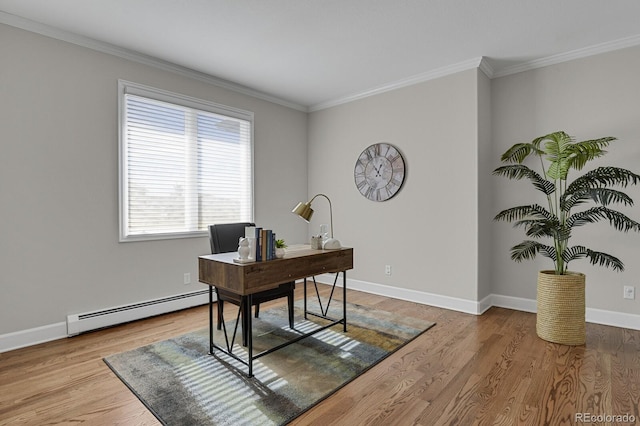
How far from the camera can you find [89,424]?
1797 millimetres

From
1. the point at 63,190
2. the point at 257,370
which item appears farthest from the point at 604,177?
the point at 63,190

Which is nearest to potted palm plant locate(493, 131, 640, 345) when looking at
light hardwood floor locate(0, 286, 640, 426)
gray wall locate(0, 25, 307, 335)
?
light hardwood floor locate(0, 286, 640, 426)

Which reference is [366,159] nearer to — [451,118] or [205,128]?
[451,118]

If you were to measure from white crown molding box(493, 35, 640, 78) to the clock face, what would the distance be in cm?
144

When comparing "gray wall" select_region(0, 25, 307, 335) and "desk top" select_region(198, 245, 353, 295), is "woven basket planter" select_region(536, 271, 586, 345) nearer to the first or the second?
"desk top" select_region(198, 245, 353, 295)

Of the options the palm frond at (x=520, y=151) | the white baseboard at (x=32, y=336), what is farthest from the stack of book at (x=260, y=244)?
the palm frond at (x=520, y=151)

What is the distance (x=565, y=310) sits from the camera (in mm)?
2787

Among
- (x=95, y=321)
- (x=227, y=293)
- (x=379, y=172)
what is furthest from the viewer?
(x=379, y=172)

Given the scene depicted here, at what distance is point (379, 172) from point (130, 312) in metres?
3.24

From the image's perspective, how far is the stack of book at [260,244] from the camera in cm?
235

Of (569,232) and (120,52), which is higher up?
(120,52)

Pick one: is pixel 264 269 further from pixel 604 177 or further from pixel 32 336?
pixel 604 177

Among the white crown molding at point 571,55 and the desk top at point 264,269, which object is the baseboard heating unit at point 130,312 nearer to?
the desk top at point 264,269

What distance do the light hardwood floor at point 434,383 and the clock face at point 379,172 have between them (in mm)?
1857
